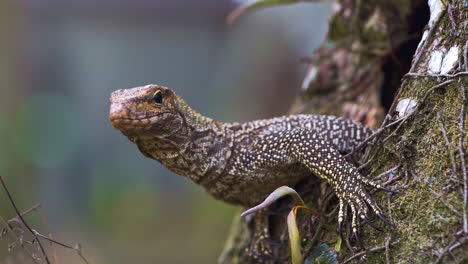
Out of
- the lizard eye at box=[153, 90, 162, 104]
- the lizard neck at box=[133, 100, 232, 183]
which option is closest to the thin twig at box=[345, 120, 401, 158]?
the lizard neck at box=[133, 100, 232, 183]

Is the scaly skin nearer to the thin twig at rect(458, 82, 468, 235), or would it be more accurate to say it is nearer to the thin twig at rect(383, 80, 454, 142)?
the thin twig at rect(383, 80, 454, 142)

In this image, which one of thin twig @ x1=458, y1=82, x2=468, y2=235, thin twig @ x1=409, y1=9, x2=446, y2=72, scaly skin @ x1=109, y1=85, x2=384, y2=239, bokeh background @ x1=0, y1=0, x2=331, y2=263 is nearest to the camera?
thin twig @ x1=458, y1=82, x2=468, y2=235

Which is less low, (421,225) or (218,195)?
(421,225)

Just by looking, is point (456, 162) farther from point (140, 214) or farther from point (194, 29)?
point (194, 29)

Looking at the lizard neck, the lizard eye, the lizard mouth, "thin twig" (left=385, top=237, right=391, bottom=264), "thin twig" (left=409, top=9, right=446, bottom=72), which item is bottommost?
"thin twig" (left=385, top=237, right=391, bottom=264)

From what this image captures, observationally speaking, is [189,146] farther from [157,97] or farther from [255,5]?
[255,5]

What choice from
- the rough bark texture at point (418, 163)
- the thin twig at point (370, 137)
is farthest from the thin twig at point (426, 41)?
the thin twig at point (370, 137)

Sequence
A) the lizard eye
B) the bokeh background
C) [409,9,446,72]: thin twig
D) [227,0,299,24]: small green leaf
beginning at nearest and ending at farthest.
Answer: [409,9,446,72]: thin twig → the lizard eye → [227,0,299,24]: small green leaf → the bokeh background

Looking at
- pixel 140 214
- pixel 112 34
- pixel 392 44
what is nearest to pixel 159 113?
pixel 392 44
